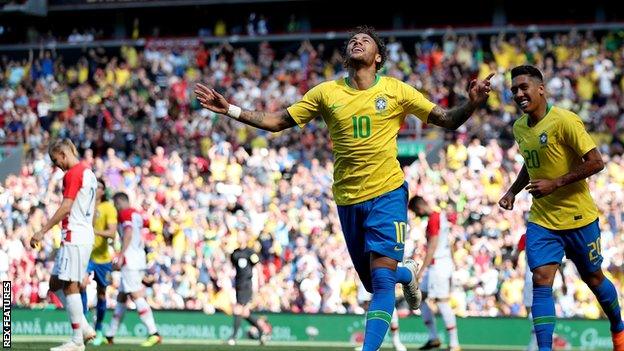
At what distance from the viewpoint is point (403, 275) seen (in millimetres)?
11664

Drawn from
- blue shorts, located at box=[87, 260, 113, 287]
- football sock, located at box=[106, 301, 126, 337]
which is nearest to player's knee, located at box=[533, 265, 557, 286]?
blue shorts, located at box=[87, 260, 113, 287]

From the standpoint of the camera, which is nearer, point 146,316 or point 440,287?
point 440,287

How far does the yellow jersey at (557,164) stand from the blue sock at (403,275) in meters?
1.20

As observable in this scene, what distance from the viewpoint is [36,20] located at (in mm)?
41938

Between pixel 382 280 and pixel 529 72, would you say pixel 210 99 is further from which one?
pixel 529 72

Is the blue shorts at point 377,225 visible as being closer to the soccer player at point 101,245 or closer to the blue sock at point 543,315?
the blue sock at point 543,315

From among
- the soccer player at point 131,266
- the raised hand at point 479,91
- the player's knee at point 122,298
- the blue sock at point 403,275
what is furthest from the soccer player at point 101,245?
the raised hand at point 479,91

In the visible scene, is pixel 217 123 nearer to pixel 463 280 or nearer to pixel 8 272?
pixel 8 272

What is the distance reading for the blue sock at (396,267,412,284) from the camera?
38.0 feet

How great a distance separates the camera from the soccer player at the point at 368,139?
1096 centimetres

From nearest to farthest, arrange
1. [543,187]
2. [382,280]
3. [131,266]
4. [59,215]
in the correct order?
1. [382,280]
2. [543,187]
3. [59,215]
4. [131,266]

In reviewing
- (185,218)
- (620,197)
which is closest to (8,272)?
(185,218)

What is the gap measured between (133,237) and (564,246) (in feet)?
30.5

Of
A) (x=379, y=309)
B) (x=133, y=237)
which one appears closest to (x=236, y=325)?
(x=133, y=237)
